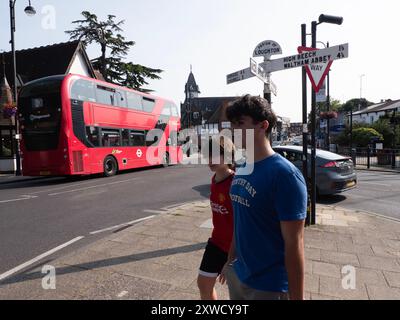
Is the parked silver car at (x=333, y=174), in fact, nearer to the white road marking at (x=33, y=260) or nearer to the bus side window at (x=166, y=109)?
the white road marking at (x=33, y=260)

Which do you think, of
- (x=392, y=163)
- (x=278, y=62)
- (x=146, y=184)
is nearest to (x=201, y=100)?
(x=392, y=163)

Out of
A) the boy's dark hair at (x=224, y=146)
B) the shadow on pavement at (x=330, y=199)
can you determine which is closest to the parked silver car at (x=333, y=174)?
the shadow on pavement at (x=330, y=199)

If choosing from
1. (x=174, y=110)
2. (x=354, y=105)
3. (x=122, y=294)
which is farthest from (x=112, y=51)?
(x=354, y=105)

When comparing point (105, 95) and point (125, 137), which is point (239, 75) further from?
point (125, 137)

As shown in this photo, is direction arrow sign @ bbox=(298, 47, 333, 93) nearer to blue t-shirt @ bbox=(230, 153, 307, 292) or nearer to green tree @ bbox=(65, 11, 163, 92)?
blue t-shirt @ bbox=(230, 153, 307, 292)

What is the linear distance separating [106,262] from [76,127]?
998 centimetres

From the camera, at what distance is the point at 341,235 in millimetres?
5527

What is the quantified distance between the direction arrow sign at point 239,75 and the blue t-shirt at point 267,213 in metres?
3.45

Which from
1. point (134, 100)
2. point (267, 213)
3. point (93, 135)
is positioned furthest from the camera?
point (134, 100)

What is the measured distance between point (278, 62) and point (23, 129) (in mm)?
11746

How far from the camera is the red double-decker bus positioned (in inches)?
504

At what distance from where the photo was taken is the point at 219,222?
9.02 ft

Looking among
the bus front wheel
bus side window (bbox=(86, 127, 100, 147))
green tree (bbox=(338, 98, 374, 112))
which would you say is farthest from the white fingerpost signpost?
green tree (bbox=(338, 98, 374, 112))

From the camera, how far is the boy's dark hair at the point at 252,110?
6.03 ft
